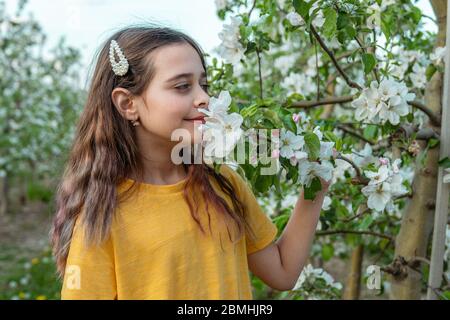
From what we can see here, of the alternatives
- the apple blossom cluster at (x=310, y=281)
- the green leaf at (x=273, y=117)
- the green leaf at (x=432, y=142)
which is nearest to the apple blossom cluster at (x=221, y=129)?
the green leaf at (x=273, y=117)

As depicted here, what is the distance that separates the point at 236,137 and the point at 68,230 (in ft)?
1.44

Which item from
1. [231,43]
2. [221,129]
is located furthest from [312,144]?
[231,43]

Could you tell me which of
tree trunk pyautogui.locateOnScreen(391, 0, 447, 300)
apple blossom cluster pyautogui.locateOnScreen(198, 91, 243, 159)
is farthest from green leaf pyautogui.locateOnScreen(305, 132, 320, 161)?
tree trunk pyautogui.locateOnScreen(391, 0, 447, 300)

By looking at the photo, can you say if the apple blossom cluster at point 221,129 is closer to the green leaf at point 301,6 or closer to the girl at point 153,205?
the girl at point 153,205

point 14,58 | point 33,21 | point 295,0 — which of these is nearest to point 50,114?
point 14,58

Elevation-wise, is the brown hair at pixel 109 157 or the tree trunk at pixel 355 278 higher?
the brown hair at pixel 109 157

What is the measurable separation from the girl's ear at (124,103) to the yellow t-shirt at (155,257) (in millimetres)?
147

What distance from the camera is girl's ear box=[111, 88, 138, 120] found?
1322mm

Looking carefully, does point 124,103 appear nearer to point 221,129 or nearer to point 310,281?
point 221,129

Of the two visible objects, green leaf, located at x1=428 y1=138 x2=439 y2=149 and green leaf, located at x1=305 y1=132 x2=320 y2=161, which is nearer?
green leaf, located at x1=305 y1=132 x2=320 y2=161

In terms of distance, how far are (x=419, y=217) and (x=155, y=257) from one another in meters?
0.88

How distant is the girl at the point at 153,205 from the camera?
3.94ft

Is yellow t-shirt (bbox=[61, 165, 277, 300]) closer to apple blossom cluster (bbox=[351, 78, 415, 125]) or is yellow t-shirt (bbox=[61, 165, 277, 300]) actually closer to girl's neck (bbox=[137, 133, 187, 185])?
girl's neck (bbox=[137, 133, 187, 185])

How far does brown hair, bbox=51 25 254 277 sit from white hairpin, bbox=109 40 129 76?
1 cm
